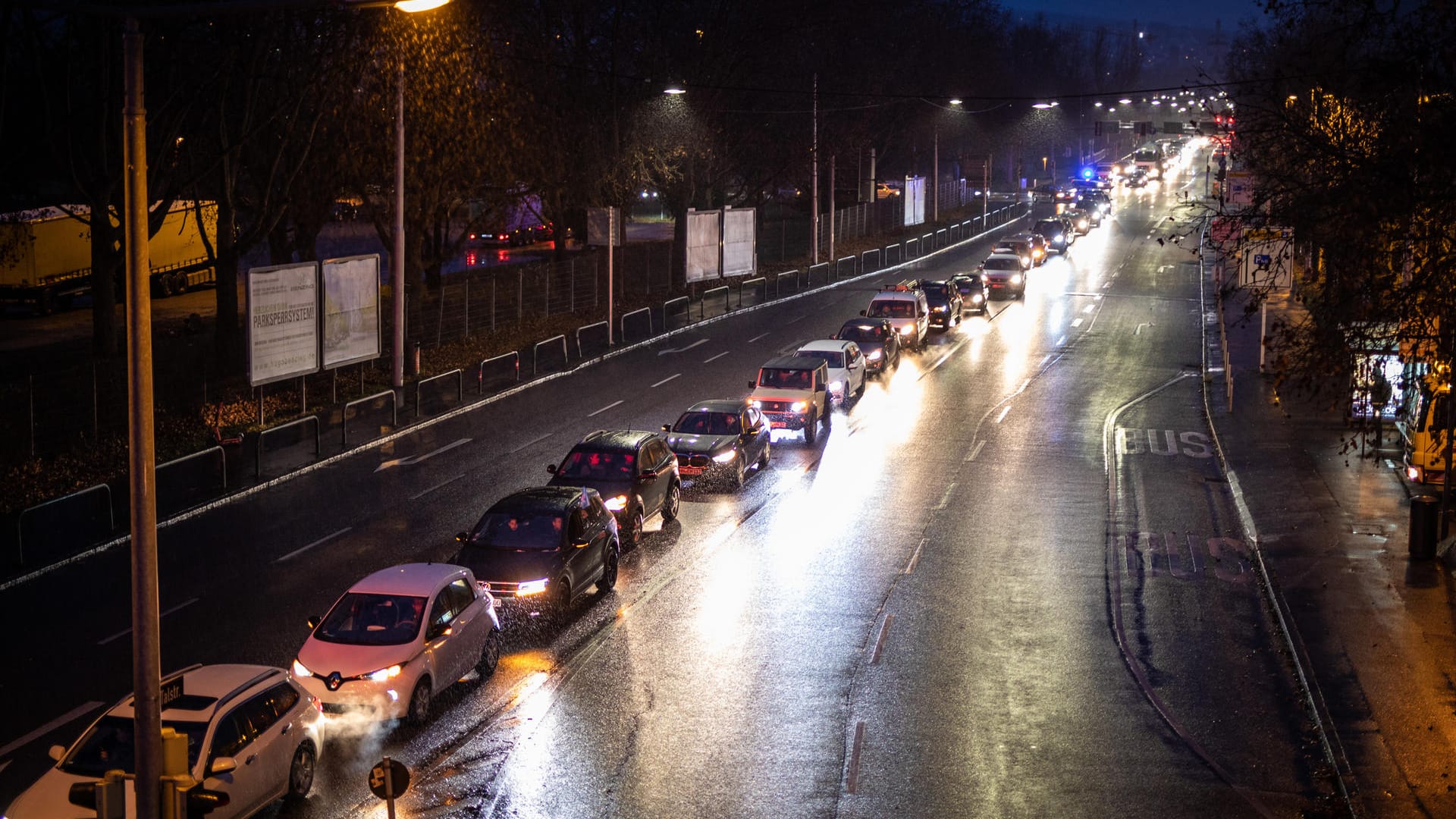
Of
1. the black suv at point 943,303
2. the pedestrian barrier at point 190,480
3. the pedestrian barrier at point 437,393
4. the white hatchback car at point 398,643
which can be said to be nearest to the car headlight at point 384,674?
the white hatchback car at point 398,643

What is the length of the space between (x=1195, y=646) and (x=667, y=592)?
7.14m

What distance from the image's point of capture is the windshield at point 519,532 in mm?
18844

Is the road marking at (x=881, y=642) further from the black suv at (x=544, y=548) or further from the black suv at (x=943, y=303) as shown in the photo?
the black suv at (x=943, y=303)

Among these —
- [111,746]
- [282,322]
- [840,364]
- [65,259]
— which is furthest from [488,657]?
[65,259]

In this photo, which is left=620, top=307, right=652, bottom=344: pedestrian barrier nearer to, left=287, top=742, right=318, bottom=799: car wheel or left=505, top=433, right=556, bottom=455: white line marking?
left=505, top=433, right=556, bottom=455: white line marking

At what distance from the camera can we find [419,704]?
14.9 meters

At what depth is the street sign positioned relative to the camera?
9664 mm

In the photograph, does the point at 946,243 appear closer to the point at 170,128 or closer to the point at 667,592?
the point at 170,128

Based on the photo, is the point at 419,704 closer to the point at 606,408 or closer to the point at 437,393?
the point at 606,408

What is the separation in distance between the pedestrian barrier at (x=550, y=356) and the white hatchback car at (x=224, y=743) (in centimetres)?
2494

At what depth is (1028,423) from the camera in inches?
1323

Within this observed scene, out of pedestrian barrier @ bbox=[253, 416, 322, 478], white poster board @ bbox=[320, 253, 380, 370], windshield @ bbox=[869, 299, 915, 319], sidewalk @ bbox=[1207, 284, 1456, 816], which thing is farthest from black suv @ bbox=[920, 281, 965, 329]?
pedestrian barrier @ bbox=[253, 416, 322, 478]

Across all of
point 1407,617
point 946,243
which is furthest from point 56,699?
point 946,243

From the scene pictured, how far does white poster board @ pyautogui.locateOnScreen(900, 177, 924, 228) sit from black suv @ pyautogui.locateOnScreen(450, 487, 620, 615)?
7532cm
